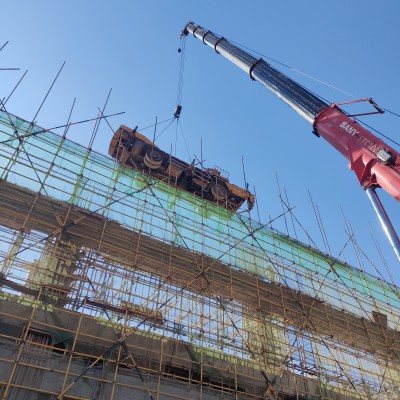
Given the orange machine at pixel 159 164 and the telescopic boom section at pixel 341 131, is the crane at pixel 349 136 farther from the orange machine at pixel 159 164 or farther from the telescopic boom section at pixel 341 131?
the orange machine at pixel 159 164

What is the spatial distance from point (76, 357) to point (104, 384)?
71 centimetres

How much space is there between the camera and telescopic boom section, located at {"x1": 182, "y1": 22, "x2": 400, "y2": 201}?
726cm

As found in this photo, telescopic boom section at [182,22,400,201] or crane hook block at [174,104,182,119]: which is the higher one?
crane hook block at [174,104,182,119]

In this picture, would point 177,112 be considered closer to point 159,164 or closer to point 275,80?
point 159,164

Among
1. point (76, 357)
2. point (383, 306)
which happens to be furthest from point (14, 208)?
point (383, 306)

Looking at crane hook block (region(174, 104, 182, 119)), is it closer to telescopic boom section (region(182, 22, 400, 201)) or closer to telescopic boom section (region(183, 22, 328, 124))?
telescopic boom section (region(183, 22, 328, 124))

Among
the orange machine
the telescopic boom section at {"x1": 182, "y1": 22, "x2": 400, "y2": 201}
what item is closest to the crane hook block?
the orange machine

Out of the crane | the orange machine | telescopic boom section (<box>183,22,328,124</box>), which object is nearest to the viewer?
the crane

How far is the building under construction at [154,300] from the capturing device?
7.70 m

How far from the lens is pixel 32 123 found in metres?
11.1

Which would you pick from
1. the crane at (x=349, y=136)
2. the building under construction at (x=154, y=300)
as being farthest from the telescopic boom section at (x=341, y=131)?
the building under construction at (x=154, y=300)

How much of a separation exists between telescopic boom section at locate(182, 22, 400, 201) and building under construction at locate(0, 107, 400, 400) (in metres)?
4.32

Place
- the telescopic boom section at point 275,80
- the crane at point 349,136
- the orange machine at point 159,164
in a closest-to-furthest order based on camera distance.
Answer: the crane at point 349,136 → the telescopic boom section at point 275,80 → the orange machine at point 159,164

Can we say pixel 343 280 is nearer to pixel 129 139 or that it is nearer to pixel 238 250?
pixel 238 250
